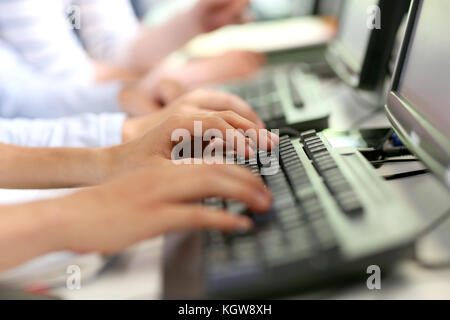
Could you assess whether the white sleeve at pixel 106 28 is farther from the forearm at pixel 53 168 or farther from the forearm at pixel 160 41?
the forearm at pixel 53 168

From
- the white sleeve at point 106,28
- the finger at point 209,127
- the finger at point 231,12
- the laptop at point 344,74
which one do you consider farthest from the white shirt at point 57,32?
the finger at point 209,127

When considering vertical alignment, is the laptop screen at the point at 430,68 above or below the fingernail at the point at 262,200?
above

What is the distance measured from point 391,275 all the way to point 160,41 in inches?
34.2

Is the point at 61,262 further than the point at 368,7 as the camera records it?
No

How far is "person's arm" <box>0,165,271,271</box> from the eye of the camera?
1.07ft

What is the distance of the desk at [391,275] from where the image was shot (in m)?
0.33

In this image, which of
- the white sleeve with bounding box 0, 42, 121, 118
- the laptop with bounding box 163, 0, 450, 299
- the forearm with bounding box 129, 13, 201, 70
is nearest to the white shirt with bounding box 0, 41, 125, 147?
the white sleeve with bounding box 0, 42, 121, 118

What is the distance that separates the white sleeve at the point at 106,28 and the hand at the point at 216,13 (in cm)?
26

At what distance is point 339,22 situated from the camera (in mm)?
920

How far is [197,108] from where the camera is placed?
604 mm

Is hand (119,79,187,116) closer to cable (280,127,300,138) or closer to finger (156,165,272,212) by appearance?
cable (280,127,300,138)
